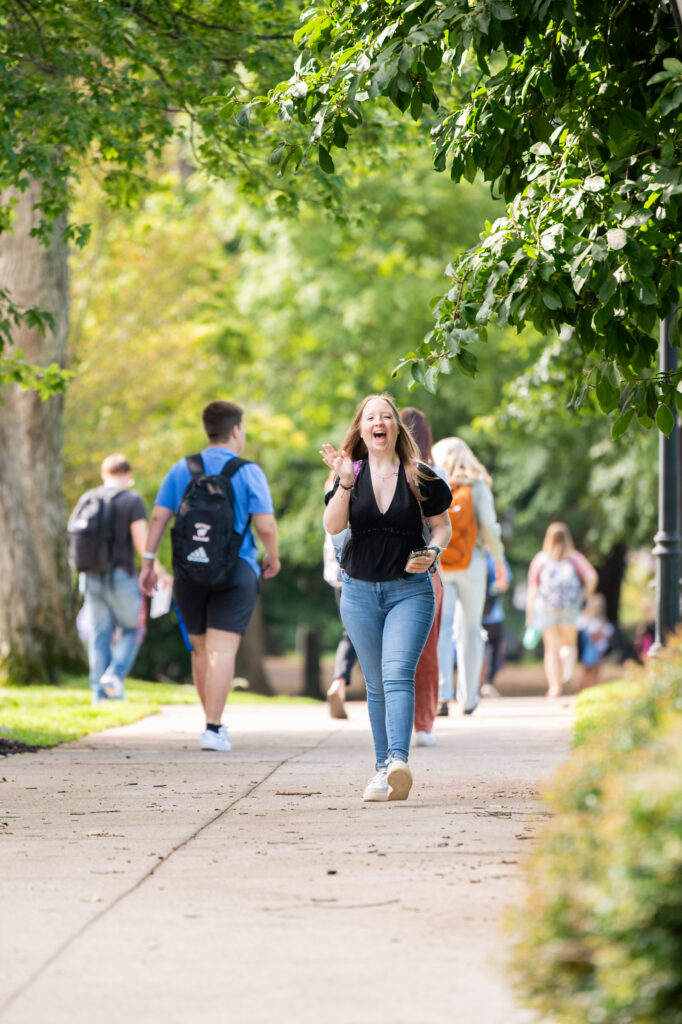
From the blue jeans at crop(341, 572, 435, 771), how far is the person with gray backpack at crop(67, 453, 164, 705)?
5.87 metres

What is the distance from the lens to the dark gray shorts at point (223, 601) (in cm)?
920

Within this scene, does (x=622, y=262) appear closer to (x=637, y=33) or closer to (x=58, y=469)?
(x=637, y=33)

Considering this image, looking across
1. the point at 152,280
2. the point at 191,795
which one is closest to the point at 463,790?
the point at 191,795

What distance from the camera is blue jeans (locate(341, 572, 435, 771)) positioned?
264 inches

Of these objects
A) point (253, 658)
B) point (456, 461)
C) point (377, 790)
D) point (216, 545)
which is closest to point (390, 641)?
point (377, 790)

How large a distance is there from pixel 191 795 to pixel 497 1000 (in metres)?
3.74

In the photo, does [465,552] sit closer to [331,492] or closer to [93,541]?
[93,541]

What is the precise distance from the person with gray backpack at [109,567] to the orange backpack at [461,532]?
2898mm

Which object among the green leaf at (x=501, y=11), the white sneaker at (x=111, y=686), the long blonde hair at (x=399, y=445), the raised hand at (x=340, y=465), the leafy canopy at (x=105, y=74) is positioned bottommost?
the white sneaker at (x=111, y=686)

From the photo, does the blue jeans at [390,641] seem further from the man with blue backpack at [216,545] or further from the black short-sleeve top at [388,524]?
the man with blue backpack at [216,545]

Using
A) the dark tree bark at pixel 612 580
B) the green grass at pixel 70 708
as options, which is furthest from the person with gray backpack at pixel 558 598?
the dark tree bark at pixel 612 580

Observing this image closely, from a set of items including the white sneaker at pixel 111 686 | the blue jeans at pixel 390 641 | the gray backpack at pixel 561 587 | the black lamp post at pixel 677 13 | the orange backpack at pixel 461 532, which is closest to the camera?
the black lamp post at pixel 677 13

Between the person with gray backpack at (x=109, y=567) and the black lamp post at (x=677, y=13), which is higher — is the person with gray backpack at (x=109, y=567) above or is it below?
below

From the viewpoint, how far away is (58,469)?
53.5 ft
